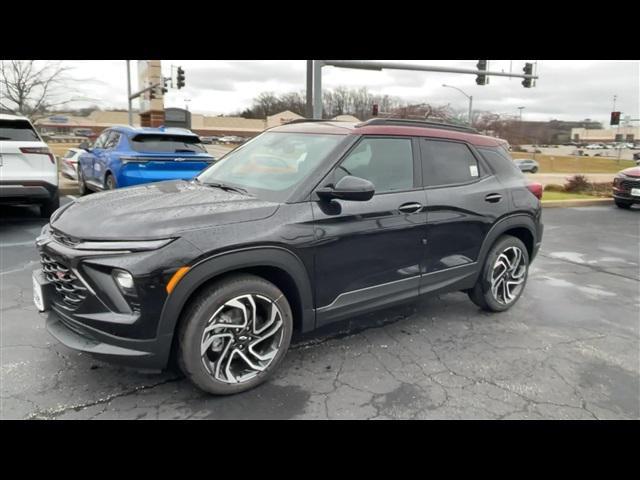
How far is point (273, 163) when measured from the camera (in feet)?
11.5

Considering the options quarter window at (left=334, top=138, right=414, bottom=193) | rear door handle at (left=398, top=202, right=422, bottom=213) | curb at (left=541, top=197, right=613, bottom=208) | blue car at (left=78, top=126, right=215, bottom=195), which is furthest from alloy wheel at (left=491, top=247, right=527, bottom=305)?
curb at (left=541, top=197, right=613, bottom=208)

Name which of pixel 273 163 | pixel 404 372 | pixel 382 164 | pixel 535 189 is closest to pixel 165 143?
pixel 273 163

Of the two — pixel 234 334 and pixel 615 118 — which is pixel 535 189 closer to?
pixel 234 334

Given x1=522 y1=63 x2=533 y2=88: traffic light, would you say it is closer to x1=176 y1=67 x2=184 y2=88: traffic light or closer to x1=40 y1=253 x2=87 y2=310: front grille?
x1=176 y1=67 x2=184 y2=88: traffic light

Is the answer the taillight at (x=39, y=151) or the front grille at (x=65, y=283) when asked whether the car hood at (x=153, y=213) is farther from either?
the taillight at (x=39, y=151)

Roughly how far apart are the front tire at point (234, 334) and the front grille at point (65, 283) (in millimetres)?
599

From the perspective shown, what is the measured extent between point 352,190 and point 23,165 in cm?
569

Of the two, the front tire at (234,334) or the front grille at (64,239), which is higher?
the front grille at (64,239)

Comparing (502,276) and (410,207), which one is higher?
(410,207)

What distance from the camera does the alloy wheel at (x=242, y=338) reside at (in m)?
2.68

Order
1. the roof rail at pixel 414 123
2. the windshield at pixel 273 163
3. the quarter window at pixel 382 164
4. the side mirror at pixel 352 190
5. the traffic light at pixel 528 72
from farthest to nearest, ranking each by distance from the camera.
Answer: the traffic light at pixel 528 72 → the roof rail at pixel 414 123 → the quarter window at pixel 382 164 → the windshield at pixel 273 163 → the side mirror at pixel 352 190

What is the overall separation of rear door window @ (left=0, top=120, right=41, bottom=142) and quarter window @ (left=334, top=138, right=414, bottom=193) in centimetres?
561

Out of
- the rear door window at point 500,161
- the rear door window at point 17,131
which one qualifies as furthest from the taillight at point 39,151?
the rear door window at point 500,161

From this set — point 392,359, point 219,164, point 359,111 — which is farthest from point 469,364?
point 359,111
